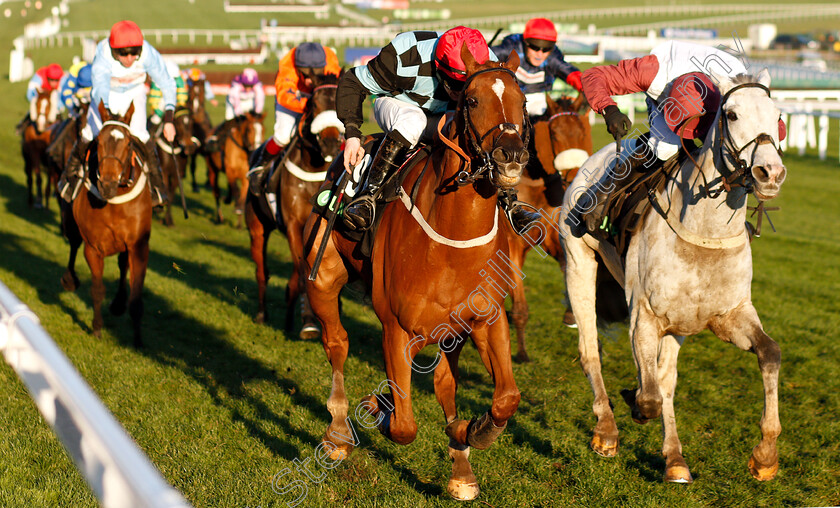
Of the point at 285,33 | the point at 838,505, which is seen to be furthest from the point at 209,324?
the point at 285,33

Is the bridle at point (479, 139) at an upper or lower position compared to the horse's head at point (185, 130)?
upper

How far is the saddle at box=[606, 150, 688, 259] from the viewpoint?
16.3 feet

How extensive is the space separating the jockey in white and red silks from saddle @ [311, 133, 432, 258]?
4.16ft

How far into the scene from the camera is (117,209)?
25.2ft

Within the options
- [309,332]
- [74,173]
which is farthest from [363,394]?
[74,173]

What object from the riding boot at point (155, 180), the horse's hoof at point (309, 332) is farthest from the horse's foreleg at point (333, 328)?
the riding boot at point (155, 180)

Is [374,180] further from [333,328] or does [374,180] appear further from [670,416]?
[670,416]

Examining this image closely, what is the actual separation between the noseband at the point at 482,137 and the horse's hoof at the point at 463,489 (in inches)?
67.6

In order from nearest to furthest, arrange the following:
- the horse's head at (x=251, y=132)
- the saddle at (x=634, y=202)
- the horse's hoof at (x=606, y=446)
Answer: the saddle at (x=634, y=202) → the horse's hoof at (x=606, y=446) → the horse's head at (x=251, y=132)

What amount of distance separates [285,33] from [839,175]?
38.9m

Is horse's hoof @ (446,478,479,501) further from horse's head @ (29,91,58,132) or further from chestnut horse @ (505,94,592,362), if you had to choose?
horse's head @ (29,91,58,132)

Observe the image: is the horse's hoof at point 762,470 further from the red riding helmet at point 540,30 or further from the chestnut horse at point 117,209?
the chestnut horse at point 117,209

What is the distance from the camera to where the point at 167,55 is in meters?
41.8

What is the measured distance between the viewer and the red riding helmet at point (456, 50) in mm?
3965
